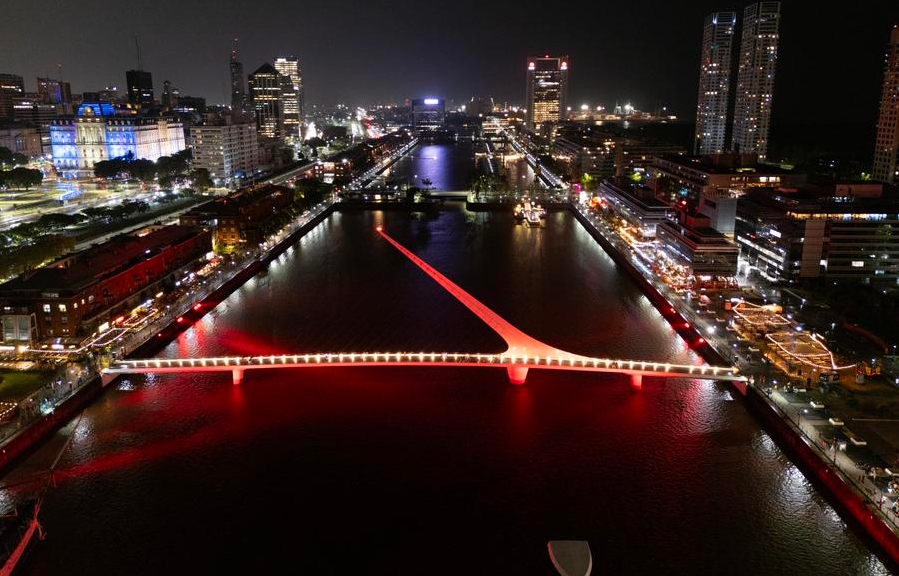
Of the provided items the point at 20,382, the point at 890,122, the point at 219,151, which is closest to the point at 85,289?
the point at 20,382

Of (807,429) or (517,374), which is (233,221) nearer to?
Result: (517,374)

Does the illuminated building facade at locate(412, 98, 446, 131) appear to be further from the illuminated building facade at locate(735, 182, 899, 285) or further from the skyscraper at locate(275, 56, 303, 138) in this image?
the illuminated building facade at locate(735, 182, 899, 285)

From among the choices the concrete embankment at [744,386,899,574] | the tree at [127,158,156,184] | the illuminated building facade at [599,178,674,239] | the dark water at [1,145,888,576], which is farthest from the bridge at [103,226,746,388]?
the tree at [127,158,156,184]

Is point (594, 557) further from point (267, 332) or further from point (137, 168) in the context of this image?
point (137, 168)

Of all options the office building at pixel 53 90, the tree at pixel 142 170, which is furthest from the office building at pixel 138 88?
the tree at pixel 142 170

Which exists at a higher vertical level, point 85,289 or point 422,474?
point 85,289

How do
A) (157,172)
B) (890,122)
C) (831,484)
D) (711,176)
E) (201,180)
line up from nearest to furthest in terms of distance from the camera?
(831,484) < (711,176) < (890,122) < (201,180) < (157,172)

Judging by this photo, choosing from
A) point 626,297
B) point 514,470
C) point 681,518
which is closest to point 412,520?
point 514,470
